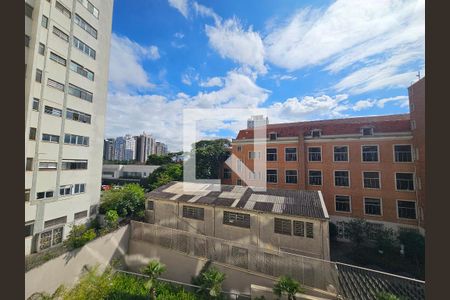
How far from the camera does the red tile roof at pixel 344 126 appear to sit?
1306 centimetres

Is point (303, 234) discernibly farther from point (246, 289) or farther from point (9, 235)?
point (9, 235)

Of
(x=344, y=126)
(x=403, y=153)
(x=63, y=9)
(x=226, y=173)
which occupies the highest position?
(x=63, y=9)

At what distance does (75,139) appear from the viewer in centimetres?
1041

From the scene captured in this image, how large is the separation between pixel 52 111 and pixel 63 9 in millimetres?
5428

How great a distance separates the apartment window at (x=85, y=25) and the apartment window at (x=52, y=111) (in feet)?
17.2

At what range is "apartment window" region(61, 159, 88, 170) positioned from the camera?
966 centimetres

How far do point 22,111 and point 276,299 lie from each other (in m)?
7.74

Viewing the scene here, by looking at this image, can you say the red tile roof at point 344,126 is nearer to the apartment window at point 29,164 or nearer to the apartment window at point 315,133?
the apartment window at point 315,133

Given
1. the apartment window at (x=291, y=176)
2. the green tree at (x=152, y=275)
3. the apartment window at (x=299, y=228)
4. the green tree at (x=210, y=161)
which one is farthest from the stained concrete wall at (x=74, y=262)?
the apartment window at (x=291, y=176)

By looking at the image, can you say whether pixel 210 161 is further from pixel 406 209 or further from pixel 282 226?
pixel 406 209

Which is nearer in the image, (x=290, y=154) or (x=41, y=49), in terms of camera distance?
(x=41, y=49)

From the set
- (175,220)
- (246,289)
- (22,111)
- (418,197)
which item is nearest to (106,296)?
(175,220)

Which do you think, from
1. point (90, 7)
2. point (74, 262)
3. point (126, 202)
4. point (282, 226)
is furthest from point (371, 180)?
point (90, 7)

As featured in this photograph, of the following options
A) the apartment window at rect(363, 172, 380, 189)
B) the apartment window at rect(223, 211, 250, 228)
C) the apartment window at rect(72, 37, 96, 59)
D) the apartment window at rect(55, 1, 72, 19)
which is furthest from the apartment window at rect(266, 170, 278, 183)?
the apartment window at rect(55, 1, 72, 19)
